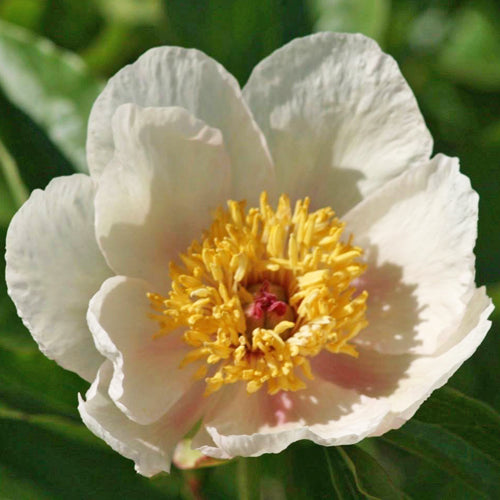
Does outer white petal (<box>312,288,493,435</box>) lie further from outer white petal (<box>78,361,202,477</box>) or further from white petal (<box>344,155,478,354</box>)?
outer white petal (<box>78,361,202,477</box>)

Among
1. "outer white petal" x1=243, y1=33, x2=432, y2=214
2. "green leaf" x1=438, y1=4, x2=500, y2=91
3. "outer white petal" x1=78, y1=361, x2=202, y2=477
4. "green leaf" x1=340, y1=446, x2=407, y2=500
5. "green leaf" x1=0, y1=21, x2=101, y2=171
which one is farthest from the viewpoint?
"green leaf" x1=438, y1=4, x2=500, y2=91

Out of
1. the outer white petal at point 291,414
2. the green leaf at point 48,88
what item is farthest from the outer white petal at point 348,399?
the green leaf at point 48,88

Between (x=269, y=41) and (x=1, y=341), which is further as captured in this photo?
(x=269, y=41)

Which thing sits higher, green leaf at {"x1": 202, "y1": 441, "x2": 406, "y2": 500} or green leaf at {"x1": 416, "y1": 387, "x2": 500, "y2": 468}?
green leaf at {"x1": 416, "y1": 387, "x2": 500, "y2": 468}

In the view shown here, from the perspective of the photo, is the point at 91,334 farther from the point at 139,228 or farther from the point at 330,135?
the point at 330,135

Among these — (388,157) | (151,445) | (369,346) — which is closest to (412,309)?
(369,346)

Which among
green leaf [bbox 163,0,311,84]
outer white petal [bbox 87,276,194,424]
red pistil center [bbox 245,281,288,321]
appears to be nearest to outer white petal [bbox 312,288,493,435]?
red pistil center [bbox 245,281,288,321]

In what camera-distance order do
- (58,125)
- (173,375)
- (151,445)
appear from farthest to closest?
1. (58,125)
2. (173,375)
3. (151,445)

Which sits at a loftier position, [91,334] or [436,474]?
[91,334]
